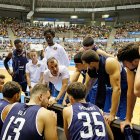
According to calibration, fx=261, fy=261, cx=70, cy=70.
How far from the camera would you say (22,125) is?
2.54 m

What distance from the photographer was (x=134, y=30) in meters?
36.6

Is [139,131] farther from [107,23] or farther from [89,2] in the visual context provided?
[107,23]

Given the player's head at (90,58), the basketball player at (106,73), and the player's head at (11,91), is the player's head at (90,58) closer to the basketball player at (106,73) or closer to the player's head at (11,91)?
the basketball player at (106,73)

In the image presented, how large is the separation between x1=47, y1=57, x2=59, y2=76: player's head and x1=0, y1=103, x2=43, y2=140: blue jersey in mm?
2013

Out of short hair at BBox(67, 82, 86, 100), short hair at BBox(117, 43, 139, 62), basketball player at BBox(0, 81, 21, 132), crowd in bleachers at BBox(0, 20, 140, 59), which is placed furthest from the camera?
crowd in bleachers at BBox(0, 20, 140, 59)

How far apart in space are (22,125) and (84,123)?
607 millimetres

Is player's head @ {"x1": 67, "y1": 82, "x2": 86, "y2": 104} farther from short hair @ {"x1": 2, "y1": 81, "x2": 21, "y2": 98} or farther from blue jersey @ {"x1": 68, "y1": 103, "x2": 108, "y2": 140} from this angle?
short hair @ {"x1": 2, "y1": 81, "x2": 21, "y2": 98}

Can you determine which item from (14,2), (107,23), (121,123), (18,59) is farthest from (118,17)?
(121,123)

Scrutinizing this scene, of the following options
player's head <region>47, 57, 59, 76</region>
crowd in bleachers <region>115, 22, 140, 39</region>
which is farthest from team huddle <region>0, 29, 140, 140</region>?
crowd in bleachers <region>115, 22, 140, 39</region>

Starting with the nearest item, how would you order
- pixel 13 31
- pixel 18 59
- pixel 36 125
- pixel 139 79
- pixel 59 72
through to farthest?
1. pixel 139 79
2. pixel 36 125
3. pixel 59 72
4. pixel 18 59
5. pixel 13 31

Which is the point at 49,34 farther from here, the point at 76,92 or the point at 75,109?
the point at 75,109

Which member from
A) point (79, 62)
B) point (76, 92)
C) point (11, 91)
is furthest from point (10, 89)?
point (79, 62)

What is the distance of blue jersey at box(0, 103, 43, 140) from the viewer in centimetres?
252

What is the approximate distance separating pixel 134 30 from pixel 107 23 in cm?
649
